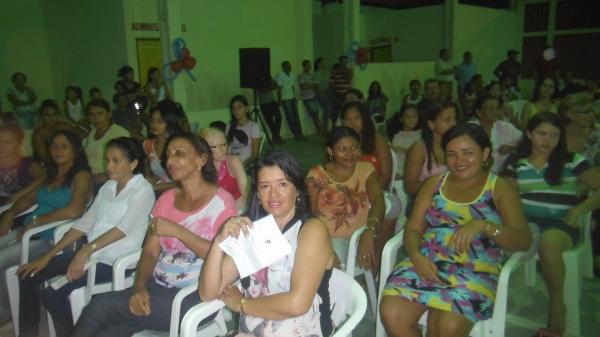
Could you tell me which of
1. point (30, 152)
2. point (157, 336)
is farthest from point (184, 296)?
point (30, 152)

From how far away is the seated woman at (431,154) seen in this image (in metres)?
2.96

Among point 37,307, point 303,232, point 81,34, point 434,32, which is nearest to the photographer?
point 303,232

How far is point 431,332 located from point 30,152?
4.37 m

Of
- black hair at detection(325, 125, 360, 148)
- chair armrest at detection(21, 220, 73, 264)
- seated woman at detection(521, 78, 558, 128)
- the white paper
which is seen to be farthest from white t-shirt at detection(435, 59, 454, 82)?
the white paper

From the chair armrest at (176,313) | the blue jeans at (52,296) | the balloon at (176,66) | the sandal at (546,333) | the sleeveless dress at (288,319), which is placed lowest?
the sandal at (546,333)

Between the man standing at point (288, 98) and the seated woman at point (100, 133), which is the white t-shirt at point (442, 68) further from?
the seated woman at point (100, 133)

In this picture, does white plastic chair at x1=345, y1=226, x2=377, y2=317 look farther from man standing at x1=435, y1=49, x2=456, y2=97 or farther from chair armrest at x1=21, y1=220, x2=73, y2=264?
man standing at x1=435, y1=49, x2=456, y2=97

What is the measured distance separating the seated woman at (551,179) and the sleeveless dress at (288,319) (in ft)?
4.31

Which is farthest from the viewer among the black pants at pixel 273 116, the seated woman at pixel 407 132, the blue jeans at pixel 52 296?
the black pants at pixel 273 116

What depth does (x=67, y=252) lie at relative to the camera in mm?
2559

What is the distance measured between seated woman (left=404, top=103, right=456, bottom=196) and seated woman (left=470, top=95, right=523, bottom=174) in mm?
759

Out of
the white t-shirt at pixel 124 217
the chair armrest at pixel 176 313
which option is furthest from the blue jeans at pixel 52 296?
the chair armrest at pixel 176 313

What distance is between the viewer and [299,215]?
65.8 inches

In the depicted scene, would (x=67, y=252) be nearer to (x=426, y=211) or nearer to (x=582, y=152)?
(x=426, y=211)
